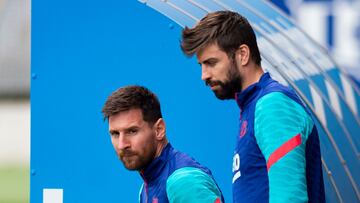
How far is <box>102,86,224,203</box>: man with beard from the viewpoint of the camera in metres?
4.11

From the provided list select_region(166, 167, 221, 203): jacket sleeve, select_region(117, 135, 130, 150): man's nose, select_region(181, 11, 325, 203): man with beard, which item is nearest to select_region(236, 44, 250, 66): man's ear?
select_region(181, 11, 325, 203): man with beard

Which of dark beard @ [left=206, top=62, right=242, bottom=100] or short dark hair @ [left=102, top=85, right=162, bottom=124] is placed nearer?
dark beard @ [left=206, top=62, right=242, bottom=100]

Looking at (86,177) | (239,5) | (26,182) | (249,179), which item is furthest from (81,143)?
(26,182)

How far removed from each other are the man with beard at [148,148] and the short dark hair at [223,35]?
1.71ft

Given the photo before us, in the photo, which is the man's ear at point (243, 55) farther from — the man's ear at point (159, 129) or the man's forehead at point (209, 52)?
the man's ear at point (159, 129)

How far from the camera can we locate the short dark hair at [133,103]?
4.30 m

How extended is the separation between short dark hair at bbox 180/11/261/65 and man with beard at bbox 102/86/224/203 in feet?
1.71

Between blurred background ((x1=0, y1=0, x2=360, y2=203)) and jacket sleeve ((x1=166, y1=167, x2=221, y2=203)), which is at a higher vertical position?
blurred background ((x1=0, y1=0, x2=360, y2=203))

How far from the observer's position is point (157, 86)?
5.05 metres

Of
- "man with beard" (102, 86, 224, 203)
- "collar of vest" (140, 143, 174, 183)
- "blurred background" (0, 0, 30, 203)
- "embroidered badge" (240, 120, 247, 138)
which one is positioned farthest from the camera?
"blurred background" (0, 0, 30, 203)

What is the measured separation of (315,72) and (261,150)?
1.23 meters

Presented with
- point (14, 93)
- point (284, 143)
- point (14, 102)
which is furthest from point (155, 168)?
point (14, 93)

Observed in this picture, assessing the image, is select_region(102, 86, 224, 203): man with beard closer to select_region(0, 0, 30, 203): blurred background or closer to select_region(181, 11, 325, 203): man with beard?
select_region(181, 11, 325, 203): man with beard

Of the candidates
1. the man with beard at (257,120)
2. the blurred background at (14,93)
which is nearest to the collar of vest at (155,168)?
the man with beard at (257,120)
